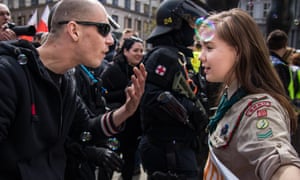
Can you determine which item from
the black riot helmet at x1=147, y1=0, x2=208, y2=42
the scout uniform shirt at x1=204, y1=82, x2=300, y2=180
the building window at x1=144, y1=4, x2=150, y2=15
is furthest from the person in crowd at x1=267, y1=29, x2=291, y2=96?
the building window at x1=144, y1=4, x2=150, y2=15

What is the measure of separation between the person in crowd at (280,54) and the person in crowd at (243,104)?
2704 millimetres

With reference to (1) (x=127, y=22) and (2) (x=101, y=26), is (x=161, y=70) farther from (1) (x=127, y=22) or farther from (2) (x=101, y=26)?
(1) (x=127, y=22)

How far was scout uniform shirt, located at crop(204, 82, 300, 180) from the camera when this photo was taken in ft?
4.06

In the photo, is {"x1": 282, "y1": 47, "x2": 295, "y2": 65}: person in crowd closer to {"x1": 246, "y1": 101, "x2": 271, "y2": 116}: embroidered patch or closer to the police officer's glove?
the police officer's glove

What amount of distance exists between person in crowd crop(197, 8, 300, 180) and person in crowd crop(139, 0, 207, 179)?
129 cm

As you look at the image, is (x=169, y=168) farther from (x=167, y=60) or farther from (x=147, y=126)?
(x=167, y=60)

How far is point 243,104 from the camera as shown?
1.52 meters

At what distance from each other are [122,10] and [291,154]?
47.1 metres

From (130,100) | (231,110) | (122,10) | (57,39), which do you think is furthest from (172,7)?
(122,10)

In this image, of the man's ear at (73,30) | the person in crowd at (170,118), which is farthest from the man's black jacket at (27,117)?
the person in crowd at (170,118)

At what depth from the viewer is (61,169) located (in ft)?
6.28

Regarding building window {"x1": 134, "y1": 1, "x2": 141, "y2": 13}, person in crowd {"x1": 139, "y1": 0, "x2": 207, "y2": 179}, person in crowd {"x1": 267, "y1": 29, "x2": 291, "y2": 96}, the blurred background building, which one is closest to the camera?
person in crowd {"x1": 139, "y1": 0, "x2": 207, "y2": 179}

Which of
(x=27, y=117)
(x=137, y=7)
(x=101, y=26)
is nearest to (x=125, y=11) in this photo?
(x=137, y=7)

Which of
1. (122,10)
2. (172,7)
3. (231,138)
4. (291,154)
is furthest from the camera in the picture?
(122,10)
